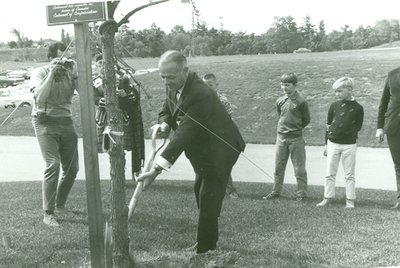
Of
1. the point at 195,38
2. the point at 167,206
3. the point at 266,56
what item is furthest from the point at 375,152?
the point at 195,38

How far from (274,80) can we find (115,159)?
2.35 m

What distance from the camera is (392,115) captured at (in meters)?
4.57

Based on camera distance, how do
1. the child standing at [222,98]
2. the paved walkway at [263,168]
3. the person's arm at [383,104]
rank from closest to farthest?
1. the person's arm at [383,104]
2. the child standing at [222,98]
3. the paved walkway at [263,168]

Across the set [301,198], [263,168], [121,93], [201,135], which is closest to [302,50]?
[201,135]

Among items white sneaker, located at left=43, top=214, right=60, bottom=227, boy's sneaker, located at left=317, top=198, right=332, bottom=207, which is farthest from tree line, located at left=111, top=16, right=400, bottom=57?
boy's sneaker, located at left=317, top=198, right=332, bottom=207

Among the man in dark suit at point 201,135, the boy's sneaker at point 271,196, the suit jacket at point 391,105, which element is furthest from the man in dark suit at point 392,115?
the man in dark suit at point 201,135

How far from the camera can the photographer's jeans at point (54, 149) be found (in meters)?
4.18

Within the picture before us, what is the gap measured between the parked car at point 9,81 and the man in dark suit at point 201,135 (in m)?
1.09

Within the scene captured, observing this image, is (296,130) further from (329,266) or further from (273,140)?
(329,266)

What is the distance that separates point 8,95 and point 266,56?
1804 mm

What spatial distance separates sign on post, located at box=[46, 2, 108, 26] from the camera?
8.51 ft

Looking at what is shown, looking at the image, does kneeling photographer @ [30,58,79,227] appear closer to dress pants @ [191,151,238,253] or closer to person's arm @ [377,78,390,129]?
dress pants @ [191,151,238,253]

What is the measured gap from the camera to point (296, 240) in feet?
12.0

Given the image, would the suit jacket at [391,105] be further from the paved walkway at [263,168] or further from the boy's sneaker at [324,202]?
the paved walkway at [263,168]
